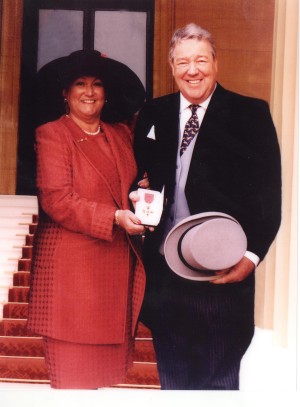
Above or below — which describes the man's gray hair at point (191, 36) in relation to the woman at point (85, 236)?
above

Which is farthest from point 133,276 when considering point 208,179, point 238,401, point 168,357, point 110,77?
point 110,77

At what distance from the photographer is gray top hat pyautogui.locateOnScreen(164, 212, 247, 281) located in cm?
260

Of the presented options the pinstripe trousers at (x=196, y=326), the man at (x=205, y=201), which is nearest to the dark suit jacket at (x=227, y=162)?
the man at (x=205, y=201)

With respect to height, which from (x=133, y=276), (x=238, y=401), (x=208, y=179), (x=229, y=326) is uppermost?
(x=208, y=179)

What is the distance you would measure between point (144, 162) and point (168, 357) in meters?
0.98

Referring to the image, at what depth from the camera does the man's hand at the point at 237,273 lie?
2691mm

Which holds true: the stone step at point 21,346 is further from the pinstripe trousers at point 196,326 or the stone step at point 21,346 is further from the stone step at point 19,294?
the pinstripe trousers at point 196,326

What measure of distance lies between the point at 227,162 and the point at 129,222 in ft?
1.91

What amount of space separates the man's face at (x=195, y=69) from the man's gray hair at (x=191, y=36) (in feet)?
0.05

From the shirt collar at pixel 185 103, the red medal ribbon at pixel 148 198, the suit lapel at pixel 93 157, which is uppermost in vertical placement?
the shirt collar at pixel 185 103

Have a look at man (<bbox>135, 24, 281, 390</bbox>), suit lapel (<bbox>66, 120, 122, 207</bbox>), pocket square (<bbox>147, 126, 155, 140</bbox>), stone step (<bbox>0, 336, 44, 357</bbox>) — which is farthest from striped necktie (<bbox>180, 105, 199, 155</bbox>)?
stone step (<bbox>0, 336, 44, 357</bbox>)

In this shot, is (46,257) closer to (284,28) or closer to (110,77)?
(110,77)

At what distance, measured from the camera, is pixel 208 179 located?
106 inches

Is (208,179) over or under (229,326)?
over
